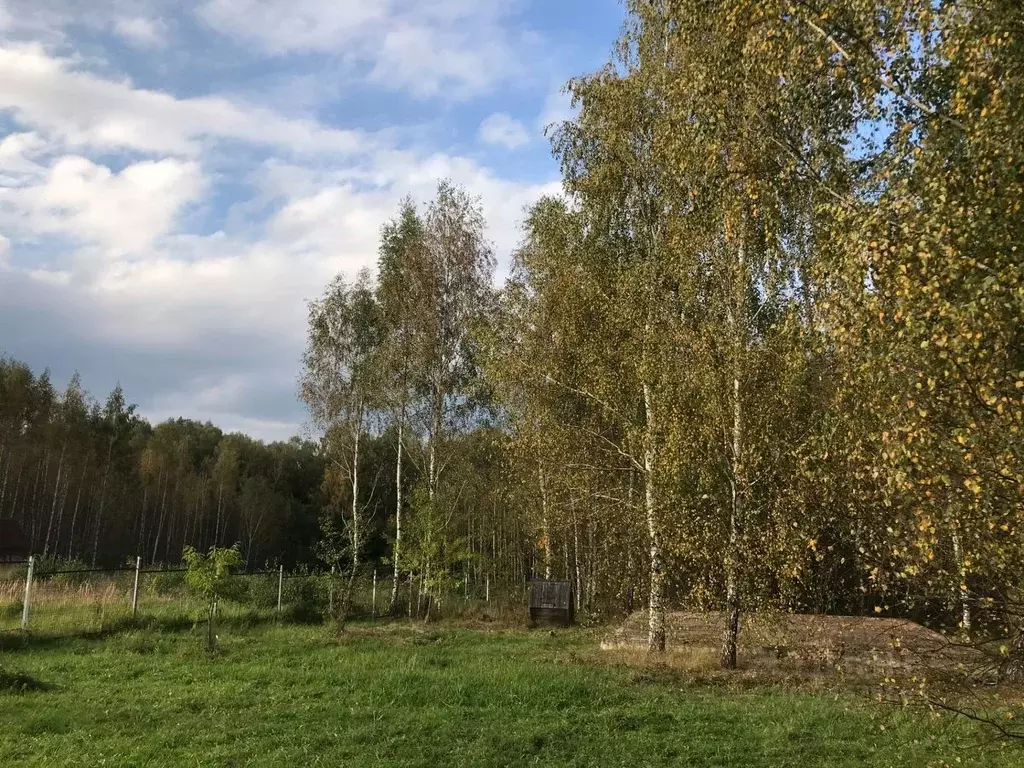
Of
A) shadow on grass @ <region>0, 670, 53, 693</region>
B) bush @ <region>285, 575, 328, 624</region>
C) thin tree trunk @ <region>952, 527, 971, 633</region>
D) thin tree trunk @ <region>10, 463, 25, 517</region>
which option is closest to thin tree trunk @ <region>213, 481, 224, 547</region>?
thin tree trunk @ <region>10, 463, 25, 517</region>

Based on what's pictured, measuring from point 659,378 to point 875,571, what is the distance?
285 inches

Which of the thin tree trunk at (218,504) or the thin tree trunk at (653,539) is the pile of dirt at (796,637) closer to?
the thin tree trunk at (653,539)

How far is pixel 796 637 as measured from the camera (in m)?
11.6

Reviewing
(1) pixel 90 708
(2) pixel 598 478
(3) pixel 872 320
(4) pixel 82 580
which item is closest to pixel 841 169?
(3) pixel 872 320

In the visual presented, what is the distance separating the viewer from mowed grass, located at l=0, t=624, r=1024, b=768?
255 inches

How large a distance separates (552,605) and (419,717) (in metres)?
11.5

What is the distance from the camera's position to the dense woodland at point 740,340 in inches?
162

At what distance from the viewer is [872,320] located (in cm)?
457

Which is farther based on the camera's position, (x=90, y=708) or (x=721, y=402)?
(x=721, y=402)

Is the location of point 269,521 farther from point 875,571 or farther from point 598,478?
point 875,571

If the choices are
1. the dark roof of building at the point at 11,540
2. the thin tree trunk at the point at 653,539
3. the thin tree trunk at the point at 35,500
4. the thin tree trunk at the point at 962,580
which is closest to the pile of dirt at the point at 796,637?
the thin tree trunk at the point at 653,539

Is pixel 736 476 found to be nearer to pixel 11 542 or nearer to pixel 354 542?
pixel 354 542

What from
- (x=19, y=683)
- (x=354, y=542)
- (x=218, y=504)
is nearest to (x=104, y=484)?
(x=218, y=504)

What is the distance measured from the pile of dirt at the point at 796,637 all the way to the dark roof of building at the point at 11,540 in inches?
1084
